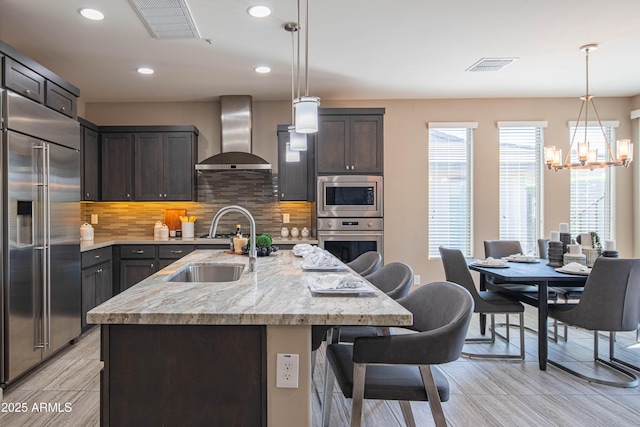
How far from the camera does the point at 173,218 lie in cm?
511

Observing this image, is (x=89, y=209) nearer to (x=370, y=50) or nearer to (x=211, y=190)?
(x=211, y=190)

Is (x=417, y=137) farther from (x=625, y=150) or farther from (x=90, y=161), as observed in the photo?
(x=90, y=161)

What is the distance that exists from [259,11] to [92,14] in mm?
1224

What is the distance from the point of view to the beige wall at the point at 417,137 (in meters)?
5.15

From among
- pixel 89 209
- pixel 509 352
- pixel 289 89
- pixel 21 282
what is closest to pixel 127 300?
pixel 21 282

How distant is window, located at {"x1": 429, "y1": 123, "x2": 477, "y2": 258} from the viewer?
5.22 meters

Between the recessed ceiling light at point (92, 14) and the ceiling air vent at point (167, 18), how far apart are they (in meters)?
0.31

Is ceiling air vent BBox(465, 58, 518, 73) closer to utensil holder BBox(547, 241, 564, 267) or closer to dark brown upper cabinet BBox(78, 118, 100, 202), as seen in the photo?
utensil holder BBox(547, 241, 564, 267)

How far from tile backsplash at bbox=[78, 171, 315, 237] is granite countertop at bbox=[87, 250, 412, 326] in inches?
130

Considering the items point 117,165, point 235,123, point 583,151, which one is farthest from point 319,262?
point 117,165

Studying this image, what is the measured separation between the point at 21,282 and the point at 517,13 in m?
→ 4.07

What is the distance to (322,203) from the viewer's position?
4586mm

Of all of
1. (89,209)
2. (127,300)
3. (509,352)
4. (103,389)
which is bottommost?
(509,352)

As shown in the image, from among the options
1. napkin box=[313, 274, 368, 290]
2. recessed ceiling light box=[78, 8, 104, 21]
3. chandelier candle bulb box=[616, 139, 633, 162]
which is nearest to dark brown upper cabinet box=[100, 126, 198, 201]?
recessed ceiling light box=[78, 8, 104, 21]
